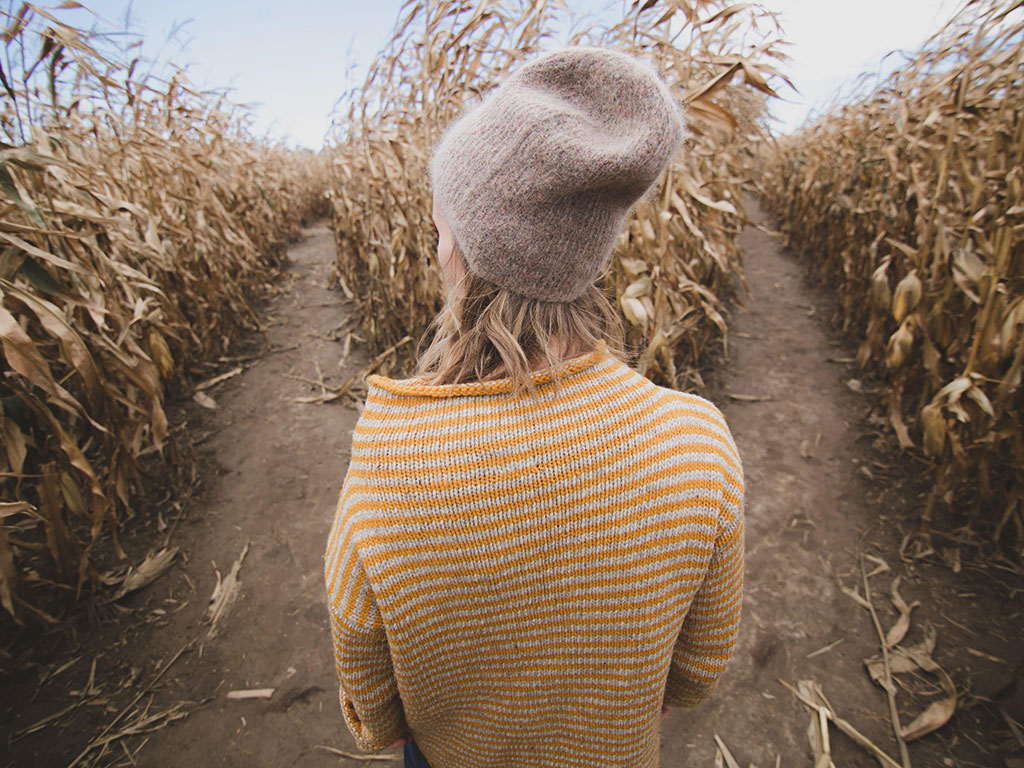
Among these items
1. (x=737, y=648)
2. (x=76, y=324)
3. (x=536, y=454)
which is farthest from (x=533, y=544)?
(x=76, y=324)

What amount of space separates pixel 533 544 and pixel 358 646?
0.33 m

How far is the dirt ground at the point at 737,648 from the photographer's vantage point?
1659 mm

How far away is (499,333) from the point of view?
650 mm

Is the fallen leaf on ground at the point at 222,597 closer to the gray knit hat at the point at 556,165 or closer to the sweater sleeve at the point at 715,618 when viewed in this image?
the sweater sleeve at the point at 715,618

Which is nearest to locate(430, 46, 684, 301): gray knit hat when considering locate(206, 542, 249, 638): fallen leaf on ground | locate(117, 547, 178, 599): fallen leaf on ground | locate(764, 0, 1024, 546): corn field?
locate(764, 0, 1024, 546): corn field

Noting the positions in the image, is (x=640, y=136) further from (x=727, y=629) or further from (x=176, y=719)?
(x=176, y=719)

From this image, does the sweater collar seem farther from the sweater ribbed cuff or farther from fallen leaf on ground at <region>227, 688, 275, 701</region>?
fallen leaf on ground at <region>227, 688, 275, 701</region>

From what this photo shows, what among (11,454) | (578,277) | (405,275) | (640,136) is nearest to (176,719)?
(11,454)

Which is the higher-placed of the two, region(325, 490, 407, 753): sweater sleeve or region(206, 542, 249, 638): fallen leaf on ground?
region(325, 490, 407, 753): sweater sleeve

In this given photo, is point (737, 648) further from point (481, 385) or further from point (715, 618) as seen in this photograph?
point (481, 385)

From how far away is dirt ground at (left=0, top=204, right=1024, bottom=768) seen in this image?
1659mm

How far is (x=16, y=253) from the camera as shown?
5.06 feet

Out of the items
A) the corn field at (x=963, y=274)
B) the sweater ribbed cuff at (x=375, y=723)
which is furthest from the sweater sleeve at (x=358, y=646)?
the corn field at (x=963, y=274)

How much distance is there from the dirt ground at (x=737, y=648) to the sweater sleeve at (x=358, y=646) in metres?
1.03
